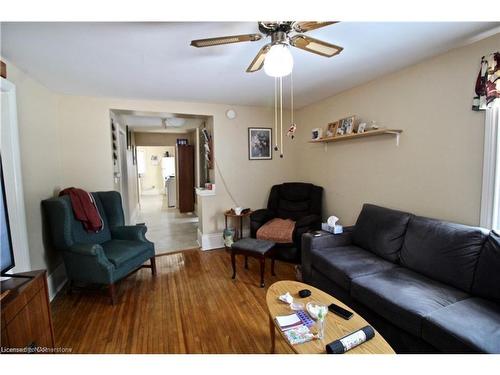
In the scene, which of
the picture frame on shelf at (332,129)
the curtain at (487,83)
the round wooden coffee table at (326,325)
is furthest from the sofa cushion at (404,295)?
the picture frame on shelf at (332,129)

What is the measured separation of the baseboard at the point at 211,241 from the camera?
3680mm

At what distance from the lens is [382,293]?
161 centimetres

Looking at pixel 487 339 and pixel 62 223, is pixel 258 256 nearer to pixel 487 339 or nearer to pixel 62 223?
pixel 487 339

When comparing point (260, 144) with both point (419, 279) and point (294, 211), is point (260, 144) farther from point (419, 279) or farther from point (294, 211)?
point (419, 279)

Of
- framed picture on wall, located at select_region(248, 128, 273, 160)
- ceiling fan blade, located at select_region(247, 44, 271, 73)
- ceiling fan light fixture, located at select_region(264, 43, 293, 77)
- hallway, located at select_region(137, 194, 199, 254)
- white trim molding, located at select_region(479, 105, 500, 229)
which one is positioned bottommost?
hallway, located at select_region(137, 194, 199, 254)

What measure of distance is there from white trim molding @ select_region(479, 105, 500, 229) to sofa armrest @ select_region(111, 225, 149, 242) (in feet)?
10.7

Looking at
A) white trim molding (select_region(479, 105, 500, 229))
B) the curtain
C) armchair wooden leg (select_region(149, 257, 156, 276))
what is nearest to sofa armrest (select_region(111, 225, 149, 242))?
armchair wooden leg (select_region(149, 257, 156, 276))

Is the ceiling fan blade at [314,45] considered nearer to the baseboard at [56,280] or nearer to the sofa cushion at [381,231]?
the sofa cushion at [381,231]

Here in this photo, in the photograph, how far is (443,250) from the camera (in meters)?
1.76

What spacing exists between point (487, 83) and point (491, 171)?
24.8 inches

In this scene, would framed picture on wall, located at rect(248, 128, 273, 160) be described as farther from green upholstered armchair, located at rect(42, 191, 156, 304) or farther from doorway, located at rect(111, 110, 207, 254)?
green upholstered armchair, located at rect(42, 191, 156, 304)

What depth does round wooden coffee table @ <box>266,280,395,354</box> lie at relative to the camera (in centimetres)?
115

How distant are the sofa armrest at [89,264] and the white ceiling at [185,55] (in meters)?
1.68
